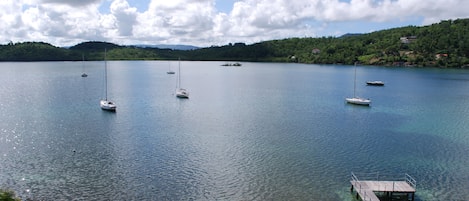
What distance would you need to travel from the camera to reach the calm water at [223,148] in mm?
30344

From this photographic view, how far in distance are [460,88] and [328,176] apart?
93.1m

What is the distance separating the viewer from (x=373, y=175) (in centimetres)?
3347

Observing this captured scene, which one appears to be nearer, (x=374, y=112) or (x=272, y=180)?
(x=272, y=180)

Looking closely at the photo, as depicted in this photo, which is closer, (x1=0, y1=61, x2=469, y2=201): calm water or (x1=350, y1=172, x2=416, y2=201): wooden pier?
(x1=350, y1=172, x2=416, y2=201): wooden pier

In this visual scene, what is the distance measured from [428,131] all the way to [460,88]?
67017 mm

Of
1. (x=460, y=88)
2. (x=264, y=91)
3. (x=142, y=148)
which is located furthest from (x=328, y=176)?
(x=460, y=88)

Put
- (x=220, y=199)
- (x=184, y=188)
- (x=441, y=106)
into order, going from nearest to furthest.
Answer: (x=220, y=199)
(x=184, y=188)
(x=441, y=106)

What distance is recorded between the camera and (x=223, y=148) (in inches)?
1646

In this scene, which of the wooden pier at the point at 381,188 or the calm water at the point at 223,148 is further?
the calm water at the point at 223,148

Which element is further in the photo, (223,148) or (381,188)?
(223,148)

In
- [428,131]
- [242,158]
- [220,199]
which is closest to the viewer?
[220,199]

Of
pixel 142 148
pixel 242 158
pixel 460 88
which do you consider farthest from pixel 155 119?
pixel 460 88

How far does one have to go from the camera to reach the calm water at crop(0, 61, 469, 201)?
1195 inches

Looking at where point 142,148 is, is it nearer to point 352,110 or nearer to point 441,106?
point 352,110
